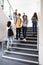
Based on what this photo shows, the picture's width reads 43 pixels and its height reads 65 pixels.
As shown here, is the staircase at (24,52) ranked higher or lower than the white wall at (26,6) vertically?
lower

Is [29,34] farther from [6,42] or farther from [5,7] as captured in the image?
[5,7]

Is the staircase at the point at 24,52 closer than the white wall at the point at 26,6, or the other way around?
the staircase at the point at 24,52

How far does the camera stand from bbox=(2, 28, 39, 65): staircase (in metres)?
4.90

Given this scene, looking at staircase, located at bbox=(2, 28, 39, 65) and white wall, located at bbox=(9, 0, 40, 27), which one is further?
white wall, located at bbox=(9, 0, 40, 27)

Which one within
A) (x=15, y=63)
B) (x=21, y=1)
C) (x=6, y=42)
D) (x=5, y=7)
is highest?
(x=21, y=1)

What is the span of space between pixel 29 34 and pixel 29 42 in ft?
2.95

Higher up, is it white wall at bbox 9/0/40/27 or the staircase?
white wall at bbox 9/0/40/27

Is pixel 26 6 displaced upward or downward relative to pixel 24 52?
upward

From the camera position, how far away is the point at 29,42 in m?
5.86

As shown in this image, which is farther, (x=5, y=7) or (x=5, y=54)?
(x=5, y=7)

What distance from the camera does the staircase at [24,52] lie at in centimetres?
490

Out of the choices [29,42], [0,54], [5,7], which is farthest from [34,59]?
[5,7]

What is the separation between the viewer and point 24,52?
5.45 m

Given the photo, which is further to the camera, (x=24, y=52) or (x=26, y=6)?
→ (x=26, y=6)
